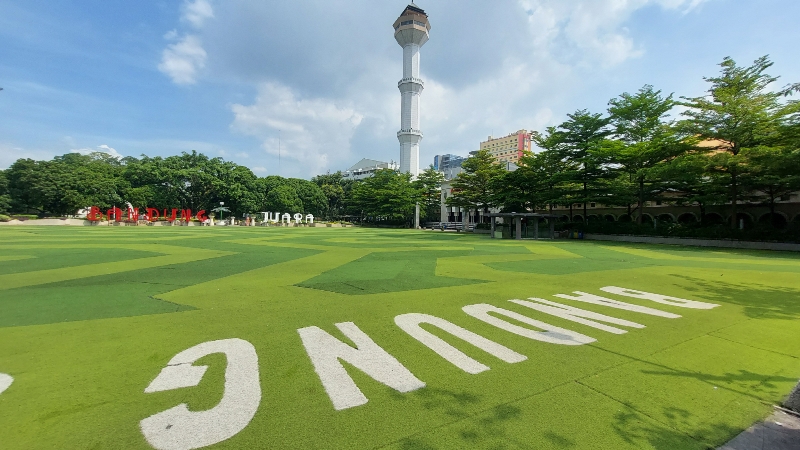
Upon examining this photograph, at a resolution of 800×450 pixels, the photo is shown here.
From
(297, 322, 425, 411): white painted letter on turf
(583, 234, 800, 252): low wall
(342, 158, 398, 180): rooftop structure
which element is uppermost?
(342, 158, 398, 180): rooftop structure

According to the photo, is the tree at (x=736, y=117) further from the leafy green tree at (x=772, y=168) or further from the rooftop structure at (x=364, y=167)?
the rooftop structure at (x=364, y=167)

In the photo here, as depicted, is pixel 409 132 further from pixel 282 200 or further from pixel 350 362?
pixel 350 362

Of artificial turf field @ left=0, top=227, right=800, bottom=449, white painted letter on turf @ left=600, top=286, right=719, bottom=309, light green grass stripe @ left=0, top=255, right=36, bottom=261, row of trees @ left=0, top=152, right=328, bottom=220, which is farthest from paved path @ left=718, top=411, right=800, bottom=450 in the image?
→ row of trees @ left=0, top=152, right=328, bottom=220

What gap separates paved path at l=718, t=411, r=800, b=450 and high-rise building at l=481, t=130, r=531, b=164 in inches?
4841

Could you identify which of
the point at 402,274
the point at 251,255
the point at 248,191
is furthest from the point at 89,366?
the point at 248,191

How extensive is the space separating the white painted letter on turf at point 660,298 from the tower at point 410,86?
75.3 m

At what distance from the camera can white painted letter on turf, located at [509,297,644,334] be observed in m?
6.04

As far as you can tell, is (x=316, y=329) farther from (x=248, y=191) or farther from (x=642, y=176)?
(x=248, y=191)

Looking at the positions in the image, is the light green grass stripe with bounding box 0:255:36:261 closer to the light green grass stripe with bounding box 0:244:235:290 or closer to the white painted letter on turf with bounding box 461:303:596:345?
the light green grass stripe with bounding box 0:244:235:290

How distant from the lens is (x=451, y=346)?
4992 millimetres

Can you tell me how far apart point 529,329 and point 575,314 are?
1.53 meters

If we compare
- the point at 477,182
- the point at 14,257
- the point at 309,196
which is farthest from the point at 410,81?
the point at 14,257

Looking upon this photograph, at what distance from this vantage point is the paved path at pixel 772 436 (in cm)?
288

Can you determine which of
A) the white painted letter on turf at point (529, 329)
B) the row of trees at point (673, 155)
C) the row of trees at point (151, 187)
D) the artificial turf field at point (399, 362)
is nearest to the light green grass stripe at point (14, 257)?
the artificial turf field at point (399, 362)
